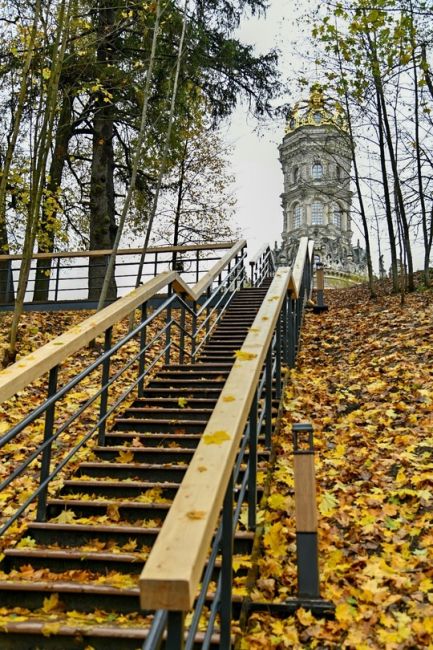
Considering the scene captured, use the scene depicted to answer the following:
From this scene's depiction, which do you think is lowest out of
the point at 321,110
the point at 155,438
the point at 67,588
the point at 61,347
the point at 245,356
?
the point at 67,588

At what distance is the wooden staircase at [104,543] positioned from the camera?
2.44 m

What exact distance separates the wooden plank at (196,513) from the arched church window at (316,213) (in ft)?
175

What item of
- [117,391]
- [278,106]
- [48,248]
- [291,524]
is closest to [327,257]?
[278,106]

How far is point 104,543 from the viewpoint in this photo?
317 centimetres

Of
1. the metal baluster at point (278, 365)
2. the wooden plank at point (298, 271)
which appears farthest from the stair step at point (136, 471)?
the wooden plank at point (298, 271)

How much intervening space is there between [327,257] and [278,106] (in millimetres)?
27930

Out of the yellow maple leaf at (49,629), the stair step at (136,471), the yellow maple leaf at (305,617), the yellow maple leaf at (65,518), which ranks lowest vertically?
the yellow maple leaf at (305,617)

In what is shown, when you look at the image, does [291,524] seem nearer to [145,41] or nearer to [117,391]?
[117,391]

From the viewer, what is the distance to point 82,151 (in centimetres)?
1603

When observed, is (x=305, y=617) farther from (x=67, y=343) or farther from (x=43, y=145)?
(x=43, y=145)

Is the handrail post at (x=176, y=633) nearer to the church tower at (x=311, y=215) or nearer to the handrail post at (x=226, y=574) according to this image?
→ the handrail post at (x=226, y=574)

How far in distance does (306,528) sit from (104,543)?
3.92 ft

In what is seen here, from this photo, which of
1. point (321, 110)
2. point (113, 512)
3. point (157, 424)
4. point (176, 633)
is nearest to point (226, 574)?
point (176, 633)

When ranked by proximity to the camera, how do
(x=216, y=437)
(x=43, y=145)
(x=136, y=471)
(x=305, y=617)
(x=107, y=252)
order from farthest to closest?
1. (x=107, y=252)
2. (x=43, y=145)
3. (x=136, y=471)
4. (x=305, y=617)
5. (x=216, y=437)
